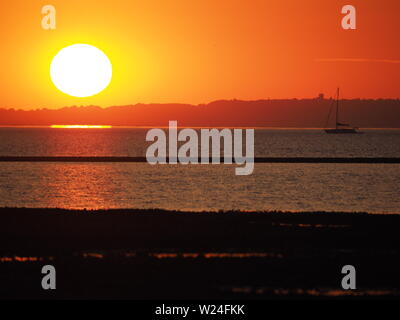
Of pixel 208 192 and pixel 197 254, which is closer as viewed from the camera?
pixel 197 254

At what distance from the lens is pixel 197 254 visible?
45.4ft

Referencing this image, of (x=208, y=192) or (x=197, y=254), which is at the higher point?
(x=208, y=192)

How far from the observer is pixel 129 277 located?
1136 centimetres

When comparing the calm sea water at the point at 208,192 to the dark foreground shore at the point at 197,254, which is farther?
the calm sea water at the point at 208,192

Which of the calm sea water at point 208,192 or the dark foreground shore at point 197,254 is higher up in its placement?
the calm sea water at point 208,192

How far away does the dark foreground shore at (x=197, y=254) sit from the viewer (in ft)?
34.5

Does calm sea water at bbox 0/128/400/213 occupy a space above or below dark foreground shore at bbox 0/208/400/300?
above

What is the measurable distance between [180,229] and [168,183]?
130ft

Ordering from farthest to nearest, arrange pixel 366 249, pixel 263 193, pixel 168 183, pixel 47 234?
1. pixel 168 183
2. pixel 263 193
3. pixel 47 234
4. pixel 366 249

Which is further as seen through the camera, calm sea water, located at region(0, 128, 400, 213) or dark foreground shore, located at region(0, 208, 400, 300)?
calm sea water, located at region(0, 128, 400, 213)

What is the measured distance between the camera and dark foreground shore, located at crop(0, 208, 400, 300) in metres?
10.5
